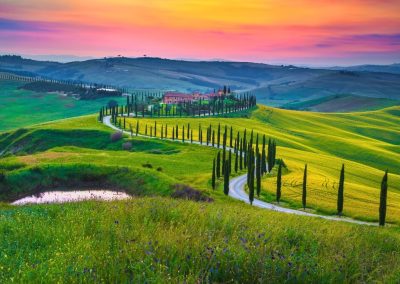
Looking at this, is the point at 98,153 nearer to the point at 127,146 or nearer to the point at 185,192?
the point at 127,146

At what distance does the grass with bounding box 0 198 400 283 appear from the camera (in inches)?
379

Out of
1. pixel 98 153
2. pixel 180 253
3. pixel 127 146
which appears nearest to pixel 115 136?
pixel 127 146

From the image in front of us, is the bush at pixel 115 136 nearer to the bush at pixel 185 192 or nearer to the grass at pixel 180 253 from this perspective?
the bush at pixel 185 192

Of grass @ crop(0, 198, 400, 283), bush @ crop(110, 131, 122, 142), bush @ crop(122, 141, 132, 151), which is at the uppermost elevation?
grass @ crop(0, 198, 400, 283)

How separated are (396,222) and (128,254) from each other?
7132 cm

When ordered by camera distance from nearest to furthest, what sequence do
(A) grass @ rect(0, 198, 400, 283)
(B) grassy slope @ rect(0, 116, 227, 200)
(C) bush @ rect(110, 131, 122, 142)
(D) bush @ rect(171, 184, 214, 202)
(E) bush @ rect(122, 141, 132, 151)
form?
(A) grass @ rect(0, 198, 400, 283) → (D) bush @ rect(171, 184, 214, 202) → (B) grassy slope @ rect(0, 116, 227, 200) → (E) bush @ rect(122, 141, 132, 151) → (C) bush @ rect(110, 131, 122, 142)

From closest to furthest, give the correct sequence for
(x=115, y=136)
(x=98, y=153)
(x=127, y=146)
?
(x=98, y=153)
(x=127, y=146)
(x=115, y=136)

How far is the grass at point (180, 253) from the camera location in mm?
9633

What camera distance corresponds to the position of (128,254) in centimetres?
1059

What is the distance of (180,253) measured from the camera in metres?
10.9

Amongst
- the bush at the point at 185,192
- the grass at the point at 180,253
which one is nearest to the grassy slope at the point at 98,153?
the bush at the point at 185,192

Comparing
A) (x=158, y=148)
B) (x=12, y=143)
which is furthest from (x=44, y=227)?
(x=12, y=143)

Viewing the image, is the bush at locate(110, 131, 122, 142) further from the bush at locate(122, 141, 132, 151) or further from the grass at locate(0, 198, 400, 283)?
the grass at locate(0, 198, 400, 283)

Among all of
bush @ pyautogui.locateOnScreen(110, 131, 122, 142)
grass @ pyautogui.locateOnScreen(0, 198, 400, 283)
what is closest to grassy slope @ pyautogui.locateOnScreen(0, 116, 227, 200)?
bush @ pyautogui.locateOnScreen(110, 131, 122, 142)
